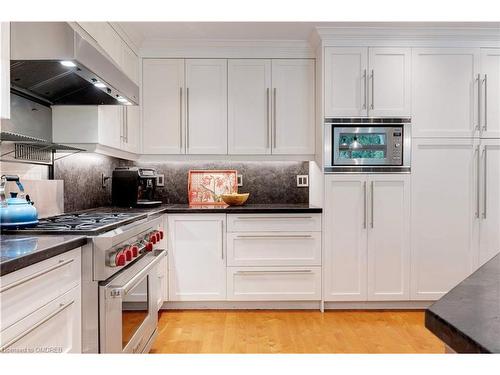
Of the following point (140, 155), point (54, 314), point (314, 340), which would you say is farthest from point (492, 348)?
point (140, 155)

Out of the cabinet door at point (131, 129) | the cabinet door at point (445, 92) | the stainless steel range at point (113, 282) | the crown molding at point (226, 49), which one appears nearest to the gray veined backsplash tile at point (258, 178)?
the cabinet door at point (131, 129)

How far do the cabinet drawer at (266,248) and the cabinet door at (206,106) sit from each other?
2.74 ft

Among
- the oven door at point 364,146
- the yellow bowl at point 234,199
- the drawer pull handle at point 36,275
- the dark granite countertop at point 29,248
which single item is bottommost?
the drawer pull handle at point 36,275

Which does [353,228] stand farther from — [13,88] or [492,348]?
[492,348]

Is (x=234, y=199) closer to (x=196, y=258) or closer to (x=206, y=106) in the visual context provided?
(x=196, y=258)

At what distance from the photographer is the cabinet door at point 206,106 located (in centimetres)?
350

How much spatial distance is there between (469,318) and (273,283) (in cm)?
268

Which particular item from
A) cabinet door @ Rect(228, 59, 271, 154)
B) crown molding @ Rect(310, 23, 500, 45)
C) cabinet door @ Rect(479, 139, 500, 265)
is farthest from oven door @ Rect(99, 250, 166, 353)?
cabinet door @ Rect(479, 139, 500, 265)

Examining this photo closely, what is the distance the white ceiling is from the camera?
310cm

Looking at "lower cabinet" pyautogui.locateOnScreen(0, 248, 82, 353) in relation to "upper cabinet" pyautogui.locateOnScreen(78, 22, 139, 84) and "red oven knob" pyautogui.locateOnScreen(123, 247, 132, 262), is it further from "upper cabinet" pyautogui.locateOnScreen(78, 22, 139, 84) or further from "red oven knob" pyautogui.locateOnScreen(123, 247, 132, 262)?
"upper cabinet" pyautogui.locateOnScreen(78, 22, 139, 84)

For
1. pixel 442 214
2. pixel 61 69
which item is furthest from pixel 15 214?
pixel 442 214

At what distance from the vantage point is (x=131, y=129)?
3.27m

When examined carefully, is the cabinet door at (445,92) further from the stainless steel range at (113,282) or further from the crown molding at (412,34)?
the stainless steel range at (113,282)

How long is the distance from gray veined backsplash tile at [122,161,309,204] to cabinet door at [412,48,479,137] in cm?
114
